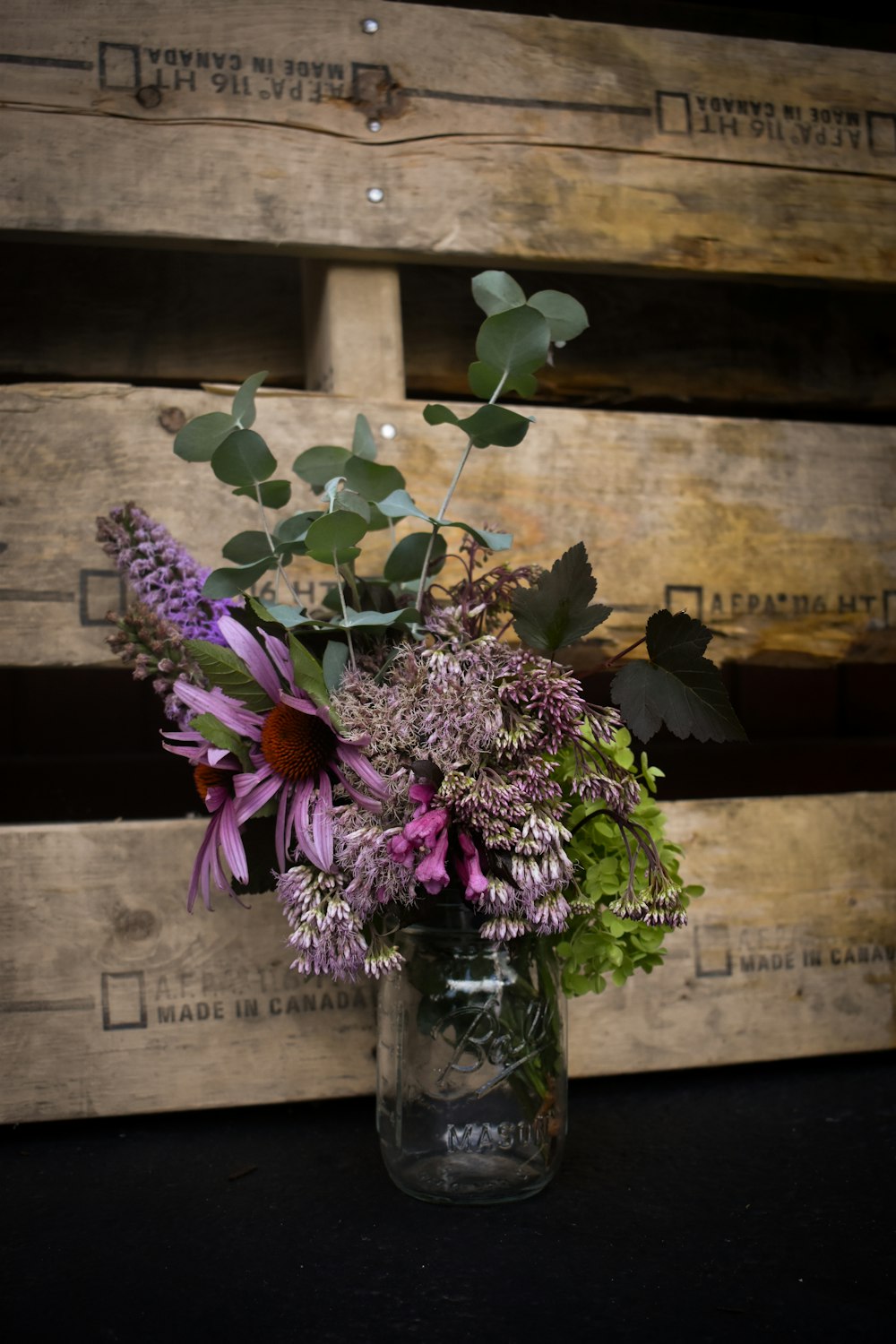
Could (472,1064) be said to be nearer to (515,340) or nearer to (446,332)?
(515,340)

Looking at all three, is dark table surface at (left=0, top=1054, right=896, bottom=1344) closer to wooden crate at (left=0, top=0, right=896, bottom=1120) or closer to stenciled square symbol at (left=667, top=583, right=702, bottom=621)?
wooden crate at (left=0, top=0, right=896, bottom=1120)

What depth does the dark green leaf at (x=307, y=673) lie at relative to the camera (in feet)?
2.29

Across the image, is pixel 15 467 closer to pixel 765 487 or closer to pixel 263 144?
pixel 263 144

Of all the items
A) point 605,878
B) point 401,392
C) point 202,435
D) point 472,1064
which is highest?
point 401,392

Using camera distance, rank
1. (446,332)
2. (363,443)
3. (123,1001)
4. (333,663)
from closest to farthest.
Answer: (333,663), (363,443), (123,1001), (446,332)

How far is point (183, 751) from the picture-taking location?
29.6 inches

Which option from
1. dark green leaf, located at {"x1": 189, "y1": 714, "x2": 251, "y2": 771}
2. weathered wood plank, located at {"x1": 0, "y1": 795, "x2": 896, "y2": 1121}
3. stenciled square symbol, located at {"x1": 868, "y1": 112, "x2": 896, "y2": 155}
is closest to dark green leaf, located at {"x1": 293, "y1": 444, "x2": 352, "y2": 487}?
dark green leaf, located at {"x1": 189, "y1": 714, "x2": 251, "y2": 771}

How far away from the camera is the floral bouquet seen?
0.68m

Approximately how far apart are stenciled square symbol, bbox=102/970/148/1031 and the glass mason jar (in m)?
0.27

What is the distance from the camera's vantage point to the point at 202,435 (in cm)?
81

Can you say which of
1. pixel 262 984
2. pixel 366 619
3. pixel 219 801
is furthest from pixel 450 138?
pixel 262 984

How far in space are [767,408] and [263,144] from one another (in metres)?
0.73

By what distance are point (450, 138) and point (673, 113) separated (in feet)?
0.76

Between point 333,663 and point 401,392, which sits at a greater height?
point 401,392
